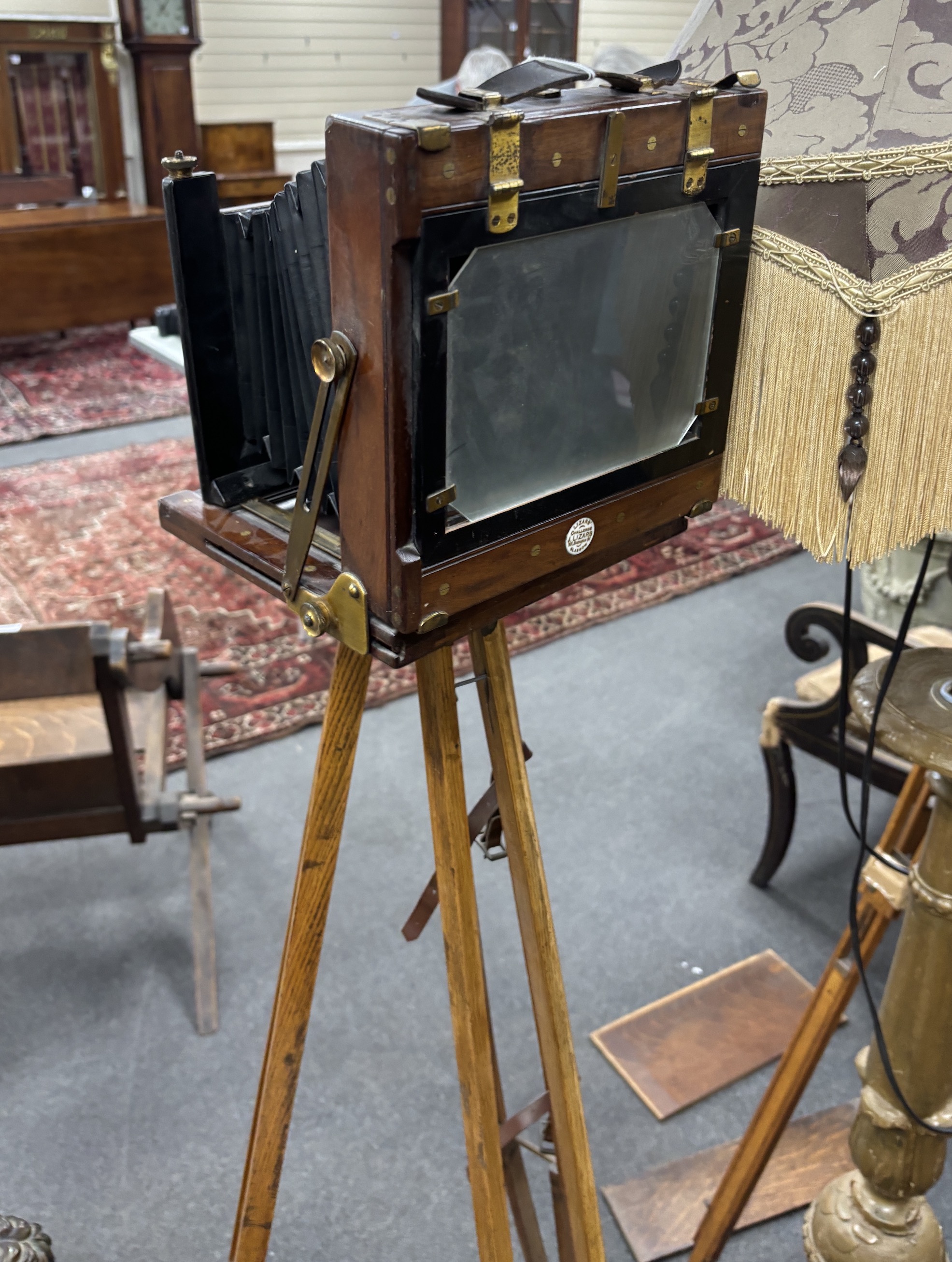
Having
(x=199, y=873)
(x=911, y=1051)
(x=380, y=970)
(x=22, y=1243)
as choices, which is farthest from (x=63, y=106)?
(x=911, y=1051)

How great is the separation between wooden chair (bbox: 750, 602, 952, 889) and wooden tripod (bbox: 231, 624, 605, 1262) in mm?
1188

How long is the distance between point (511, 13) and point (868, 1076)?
24.0 ft

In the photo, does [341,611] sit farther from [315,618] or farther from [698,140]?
[698,140]

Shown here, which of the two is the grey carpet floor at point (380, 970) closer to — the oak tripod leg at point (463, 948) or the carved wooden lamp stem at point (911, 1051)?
the carved wooden lamp stem at point (911, 1051)

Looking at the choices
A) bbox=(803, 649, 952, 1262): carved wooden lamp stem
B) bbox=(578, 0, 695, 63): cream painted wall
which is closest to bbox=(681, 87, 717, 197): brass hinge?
bbox=(803, 649, 952, 1262): carved wooden lamp stem

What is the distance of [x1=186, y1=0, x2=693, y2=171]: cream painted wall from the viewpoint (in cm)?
684

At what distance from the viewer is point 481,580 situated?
0.84m

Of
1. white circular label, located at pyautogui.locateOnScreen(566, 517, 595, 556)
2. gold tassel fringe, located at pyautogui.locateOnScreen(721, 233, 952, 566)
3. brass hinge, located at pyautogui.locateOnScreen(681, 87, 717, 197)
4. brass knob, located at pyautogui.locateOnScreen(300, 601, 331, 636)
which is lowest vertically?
brass knob, located at pyautogui.locateOnScreen(300, 601, 331, 636)

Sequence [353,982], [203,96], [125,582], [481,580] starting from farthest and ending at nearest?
1. [203,96]
2. [125,582]
3. [353,982]
4. [481,580]

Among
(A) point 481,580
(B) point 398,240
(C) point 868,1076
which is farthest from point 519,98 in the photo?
(C) point 868,1076

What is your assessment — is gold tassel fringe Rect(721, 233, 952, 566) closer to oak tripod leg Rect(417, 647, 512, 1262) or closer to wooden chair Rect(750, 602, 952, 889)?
oak tripod leg Rect(417, 647, 512, 1262)

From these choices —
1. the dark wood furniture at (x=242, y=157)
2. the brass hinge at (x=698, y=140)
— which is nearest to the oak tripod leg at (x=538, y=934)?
the brass hinge at (x=698, y=140)

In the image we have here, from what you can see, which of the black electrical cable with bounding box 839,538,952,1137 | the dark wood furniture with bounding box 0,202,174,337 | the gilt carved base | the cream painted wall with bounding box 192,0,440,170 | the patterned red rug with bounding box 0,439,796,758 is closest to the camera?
the black electrical cable with bounding box 839,538,952,1137

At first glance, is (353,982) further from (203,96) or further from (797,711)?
(203,96)
